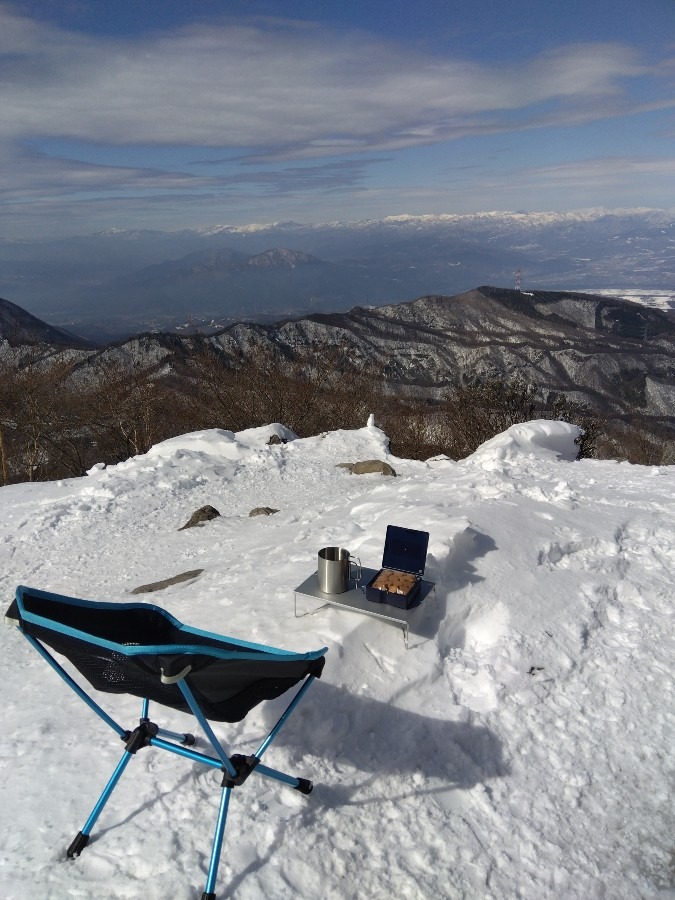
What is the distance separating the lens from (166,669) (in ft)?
7.41

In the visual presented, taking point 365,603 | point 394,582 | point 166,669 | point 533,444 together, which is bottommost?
point 533,444

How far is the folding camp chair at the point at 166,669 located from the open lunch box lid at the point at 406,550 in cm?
165

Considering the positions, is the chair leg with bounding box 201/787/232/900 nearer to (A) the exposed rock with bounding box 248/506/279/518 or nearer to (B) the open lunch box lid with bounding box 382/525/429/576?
(B) the open lunch box lid with bounding box 382/525/429/576

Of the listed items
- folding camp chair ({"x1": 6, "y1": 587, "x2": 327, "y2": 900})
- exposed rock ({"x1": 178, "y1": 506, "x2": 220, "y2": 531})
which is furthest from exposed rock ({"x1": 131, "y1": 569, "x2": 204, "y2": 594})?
folding camp chair ({"x1": 6, "y1": 587, "x2": 327, "y2": 900})

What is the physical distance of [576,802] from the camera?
3262 mm

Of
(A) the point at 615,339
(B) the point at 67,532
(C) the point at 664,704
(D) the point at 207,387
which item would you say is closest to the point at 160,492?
(B) the point at 67,532

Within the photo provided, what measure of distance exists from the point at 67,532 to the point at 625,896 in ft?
26.4

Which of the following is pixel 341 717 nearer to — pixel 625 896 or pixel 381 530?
pixel 625 896

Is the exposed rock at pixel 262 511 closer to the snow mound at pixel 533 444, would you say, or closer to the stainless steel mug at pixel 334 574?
the snow mound at pixel 533 444

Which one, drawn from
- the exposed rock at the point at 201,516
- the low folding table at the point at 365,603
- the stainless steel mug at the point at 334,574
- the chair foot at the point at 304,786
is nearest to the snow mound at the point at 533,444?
the exposed rock at the point at 201,516

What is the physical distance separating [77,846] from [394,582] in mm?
2491

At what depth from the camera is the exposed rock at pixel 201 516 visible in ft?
28.9

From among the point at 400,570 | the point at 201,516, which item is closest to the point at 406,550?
the point at 400,570

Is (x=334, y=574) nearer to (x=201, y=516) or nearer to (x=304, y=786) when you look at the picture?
(x=304, y=786)
